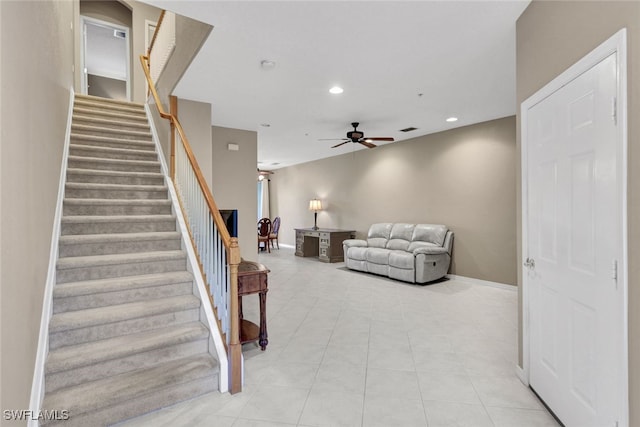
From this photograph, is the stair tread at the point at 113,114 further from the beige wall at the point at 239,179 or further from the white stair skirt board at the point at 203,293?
the white stair skirt board at the point at 203,293

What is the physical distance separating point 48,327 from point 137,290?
0.60m

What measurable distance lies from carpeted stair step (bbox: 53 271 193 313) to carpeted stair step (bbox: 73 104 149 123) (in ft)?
10.4

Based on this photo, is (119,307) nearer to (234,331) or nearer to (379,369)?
(234,331)

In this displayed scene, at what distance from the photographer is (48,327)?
2098 millimetres

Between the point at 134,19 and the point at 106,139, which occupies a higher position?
the point at 134,19

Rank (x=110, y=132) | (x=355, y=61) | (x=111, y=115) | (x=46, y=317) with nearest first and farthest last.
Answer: (x=46, y=317), (x=355, y=61), (x=110, y=132), (x=111, y=115)

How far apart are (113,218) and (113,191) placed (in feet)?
1.77

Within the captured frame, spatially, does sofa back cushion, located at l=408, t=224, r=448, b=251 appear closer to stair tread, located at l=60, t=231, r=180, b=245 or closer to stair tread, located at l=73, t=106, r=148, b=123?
stair tread, located at l=60, t=231, r=180, b=245

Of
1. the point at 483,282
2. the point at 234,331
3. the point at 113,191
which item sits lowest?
the point at 483,282

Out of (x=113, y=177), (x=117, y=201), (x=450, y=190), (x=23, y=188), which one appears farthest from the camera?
(x=450, y=190)

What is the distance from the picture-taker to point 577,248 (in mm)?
1711

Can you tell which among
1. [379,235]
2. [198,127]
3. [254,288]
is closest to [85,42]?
[198,127]

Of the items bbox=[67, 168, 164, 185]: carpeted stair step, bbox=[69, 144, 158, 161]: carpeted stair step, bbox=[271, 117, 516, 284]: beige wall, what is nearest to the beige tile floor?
bbox=[271, 117, 516, 284]: beige wall

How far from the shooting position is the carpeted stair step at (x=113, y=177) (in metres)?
3.48
